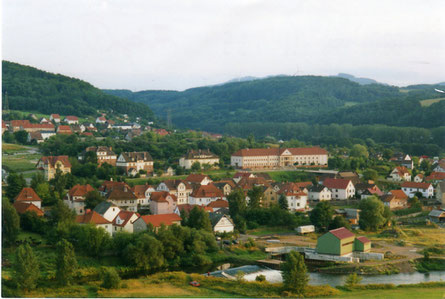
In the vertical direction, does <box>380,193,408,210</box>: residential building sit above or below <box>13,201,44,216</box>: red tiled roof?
below

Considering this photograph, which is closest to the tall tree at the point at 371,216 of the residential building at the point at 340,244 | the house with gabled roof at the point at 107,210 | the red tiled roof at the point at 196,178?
the residential building at the point at 340,244

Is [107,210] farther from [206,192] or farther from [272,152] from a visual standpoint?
[272,152]

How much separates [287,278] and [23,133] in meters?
36.4

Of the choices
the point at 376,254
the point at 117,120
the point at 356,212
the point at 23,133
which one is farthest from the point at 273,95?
the point at 376,254

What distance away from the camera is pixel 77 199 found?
2817 cm

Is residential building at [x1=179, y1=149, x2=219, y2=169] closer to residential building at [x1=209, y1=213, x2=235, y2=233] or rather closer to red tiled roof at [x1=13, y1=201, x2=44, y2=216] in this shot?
residential building at [x1=209, y1=213, x2=235, y2=233]

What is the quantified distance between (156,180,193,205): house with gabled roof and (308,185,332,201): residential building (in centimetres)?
722

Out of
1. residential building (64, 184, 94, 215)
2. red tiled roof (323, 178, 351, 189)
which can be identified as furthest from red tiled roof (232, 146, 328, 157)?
residential building (64, 184, 94, 215)

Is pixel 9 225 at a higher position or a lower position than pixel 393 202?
higher

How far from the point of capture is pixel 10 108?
67312 millimetres

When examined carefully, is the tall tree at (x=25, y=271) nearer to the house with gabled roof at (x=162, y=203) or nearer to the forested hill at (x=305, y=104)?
the house with gabled roof at (x=162, y=203)

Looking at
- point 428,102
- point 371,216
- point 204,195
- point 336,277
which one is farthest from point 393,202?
point 428,102

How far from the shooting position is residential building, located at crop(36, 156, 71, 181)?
34.5 metres

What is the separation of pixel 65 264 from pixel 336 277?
910 cm
